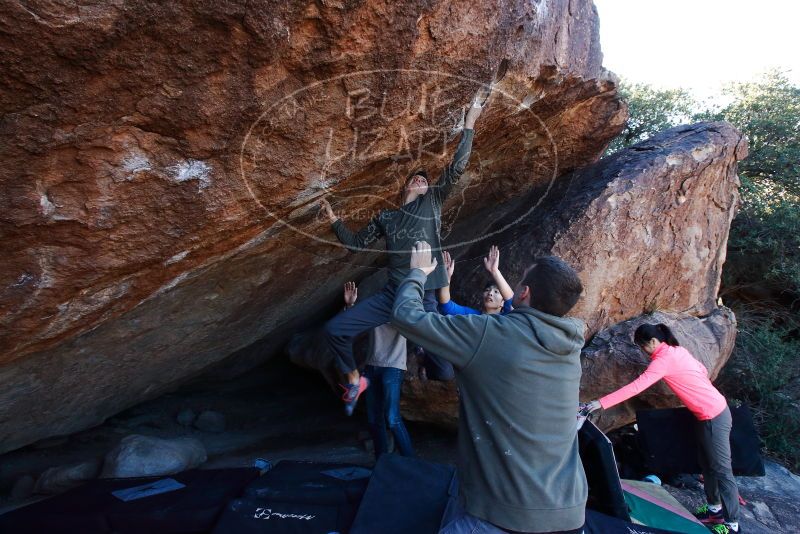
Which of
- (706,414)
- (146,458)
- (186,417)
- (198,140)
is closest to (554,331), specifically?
(198,140)

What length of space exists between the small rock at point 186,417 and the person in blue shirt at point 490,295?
2.93 meters

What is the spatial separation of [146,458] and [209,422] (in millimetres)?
1394

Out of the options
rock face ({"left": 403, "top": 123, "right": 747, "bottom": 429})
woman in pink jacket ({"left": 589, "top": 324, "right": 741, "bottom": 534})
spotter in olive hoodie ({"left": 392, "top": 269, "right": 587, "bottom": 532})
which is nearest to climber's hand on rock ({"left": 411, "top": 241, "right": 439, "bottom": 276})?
spotter in olive hoodie ({"left": 392, "top": 269, "right": 587, "bottom": 532})

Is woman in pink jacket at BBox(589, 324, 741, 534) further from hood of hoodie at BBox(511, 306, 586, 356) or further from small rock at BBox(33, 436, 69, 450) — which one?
small rock at BBox(33, 436, 69, 450)

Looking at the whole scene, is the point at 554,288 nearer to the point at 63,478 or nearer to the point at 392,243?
the point at 392,243

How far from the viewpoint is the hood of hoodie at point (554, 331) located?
175 centimetres

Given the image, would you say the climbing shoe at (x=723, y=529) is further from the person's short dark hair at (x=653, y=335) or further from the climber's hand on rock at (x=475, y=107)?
the climber's hand on rock at (x=475, y=107)

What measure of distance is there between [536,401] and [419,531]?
978 millimetres

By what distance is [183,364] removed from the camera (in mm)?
4242

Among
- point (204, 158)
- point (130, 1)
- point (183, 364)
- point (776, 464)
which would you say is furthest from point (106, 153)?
point (776, 464)

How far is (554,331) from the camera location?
1.76 m

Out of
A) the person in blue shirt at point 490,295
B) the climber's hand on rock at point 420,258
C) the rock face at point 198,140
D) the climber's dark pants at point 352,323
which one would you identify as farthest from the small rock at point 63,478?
the climber's hand on rock at point 420,258

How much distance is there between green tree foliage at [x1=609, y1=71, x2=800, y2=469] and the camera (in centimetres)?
530

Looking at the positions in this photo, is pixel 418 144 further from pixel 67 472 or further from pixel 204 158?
pixel 67 472
